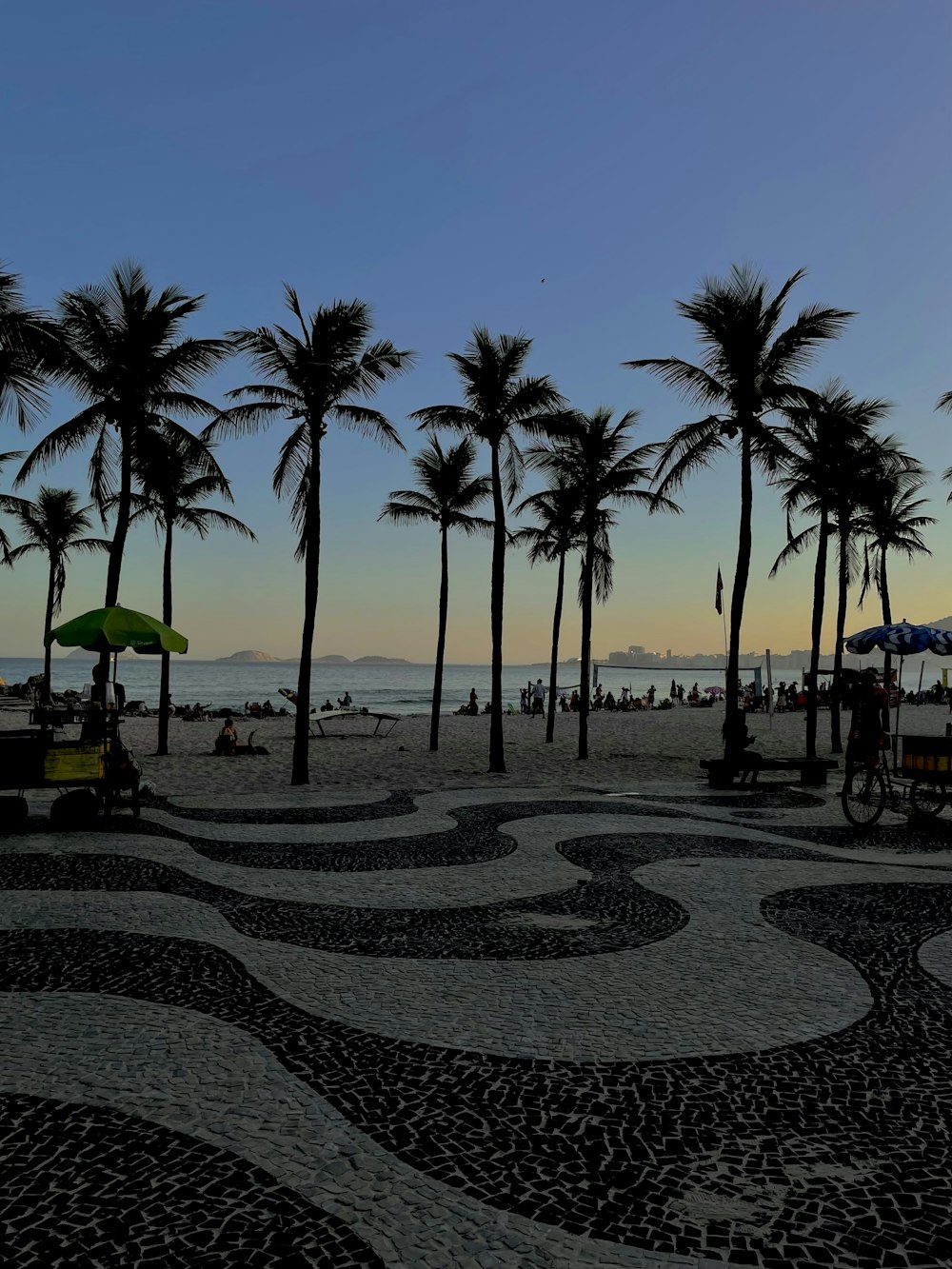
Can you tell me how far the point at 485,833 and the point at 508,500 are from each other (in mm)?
11322

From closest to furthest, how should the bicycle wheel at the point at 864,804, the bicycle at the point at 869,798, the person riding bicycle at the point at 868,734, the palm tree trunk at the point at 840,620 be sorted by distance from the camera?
the bicycle at the point at 869,798 → the bicycle wheel at the point at 864,804 → the person riding bicycle at the point at 868,734 → the palm tree trunk at the point at 840,620

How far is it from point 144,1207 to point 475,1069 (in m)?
1.69

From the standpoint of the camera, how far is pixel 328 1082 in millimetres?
4082

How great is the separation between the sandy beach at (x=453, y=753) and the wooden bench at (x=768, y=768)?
120cm

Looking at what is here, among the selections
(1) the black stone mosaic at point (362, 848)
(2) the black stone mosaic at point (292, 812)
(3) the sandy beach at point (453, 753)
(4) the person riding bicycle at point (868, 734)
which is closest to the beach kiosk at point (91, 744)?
(1) the black stone mosaic at point (362, 848)

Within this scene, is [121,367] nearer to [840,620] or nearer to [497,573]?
[497,573]

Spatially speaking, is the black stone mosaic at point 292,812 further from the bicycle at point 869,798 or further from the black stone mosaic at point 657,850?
the bicycle at point 869,798

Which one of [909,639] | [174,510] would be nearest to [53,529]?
[174,510]

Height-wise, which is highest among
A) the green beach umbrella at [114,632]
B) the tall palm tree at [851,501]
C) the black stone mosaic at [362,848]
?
the tall palm tree at [851,501]

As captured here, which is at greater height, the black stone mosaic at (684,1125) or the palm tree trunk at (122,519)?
the palm tree trunk at (122,519)

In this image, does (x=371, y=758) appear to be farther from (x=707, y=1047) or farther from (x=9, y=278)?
(x=707, y=1047)

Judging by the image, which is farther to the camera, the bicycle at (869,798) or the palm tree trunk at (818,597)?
the palm tree trunk at (818,597)

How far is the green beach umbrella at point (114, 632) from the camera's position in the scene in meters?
12.1

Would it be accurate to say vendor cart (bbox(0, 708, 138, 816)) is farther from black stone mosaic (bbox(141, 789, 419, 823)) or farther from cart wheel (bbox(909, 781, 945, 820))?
cart wheel (bbox(909, 781, 945, 820))
